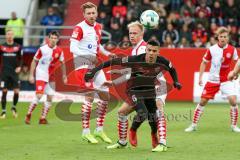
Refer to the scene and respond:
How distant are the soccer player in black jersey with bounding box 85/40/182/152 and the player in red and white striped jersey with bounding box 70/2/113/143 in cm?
119

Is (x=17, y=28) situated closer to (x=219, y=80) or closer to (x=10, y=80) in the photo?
(x=10, y=80)

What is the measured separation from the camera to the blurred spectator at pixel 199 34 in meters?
28.6

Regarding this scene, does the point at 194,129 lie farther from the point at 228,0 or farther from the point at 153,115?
the point at 228,0

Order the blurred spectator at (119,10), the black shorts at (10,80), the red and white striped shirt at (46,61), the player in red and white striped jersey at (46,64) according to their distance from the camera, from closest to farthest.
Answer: the player in red and white striped jersey at (46,64), the red and white striped shirt at (46,61), the black shorts at (10,80), the blurred spectator at (119,10)

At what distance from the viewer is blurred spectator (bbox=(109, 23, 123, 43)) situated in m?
29.3

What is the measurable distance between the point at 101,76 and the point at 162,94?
128 cm

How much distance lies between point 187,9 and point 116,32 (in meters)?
3.31

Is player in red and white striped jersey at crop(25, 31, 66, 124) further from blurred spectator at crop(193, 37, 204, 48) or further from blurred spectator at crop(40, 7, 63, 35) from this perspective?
blurred spectator at crop(40, 7, 63, 35)

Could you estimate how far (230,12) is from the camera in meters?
30.6

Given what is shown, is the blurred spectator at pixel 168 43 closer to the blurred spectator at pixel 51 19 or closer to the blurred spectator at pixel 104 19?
the blurred spectator at pixel 104 19

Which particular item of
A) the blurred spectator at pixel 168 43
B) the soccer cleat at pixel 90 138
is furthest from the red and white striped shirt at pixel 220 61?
the blurred spectator at pixel 168 43

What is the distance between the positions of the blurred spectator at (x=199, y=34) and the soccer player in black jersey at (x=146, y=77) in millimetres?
15477

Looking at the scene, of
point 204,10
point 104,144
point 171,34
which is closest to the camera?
point 104,144

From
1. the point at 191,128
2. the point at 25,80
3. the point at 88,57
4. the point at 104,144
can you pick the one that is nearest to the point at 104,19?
the point at 25,80
